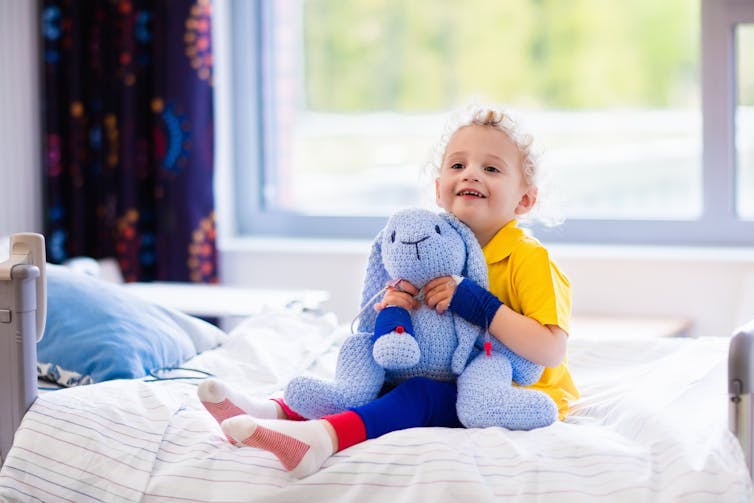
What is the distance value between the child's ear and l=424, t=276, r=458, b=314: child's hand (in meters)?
0.24

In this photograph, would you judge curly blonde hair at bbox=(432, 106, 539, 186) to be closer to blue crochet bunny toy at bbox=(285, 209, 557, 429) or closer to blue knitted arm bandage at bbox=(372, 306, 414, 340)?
blue crochet bunny toy at bbox=(285, 209, 557, 429)

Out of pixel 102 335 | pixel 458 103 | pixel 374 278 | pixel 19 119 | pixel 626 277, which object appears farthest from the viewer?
pixel 458 103

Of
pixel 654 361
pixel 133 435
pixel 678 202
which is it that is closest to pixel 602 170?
pixel 678 202

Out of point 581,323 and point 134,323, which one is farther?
Result: point 581,323

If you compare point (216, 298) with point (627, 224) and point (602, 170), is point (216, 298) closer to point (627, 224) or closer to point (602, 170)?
point (627, 224)

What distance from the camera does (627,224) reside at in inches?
127

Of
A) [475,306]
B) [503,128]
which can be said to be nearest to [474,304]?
[475,306]

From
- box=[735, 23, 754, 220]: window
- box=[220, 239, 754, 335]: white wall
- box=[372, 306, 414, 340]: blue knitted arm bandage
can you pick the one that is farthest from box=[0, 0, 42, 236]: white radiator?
box=[735, 23, 754, 220]: window

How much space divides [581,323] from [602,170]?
0.89 metres

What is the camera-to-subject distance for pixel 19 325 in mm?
1562

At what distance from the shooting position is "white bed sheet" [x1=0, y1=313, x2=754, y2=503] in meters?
1.39

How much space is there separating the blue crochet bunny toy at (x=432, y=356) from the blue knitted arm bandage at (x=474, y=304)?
0.08ft

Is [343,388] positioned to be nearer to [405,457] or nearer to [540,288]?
[405,457]

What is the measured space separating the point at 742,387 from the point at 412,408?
1.54ft
